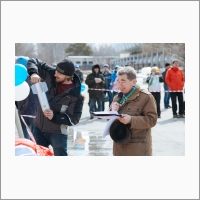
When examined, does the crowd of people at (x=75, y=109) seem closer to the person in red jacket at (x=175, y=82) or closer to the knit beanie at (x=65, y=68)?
the knit beanie at (x=65, y=68)

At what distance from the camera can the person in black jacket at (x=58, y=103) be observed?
4723 millimetres

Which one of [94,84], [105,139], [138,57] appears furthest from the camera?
[138,57]

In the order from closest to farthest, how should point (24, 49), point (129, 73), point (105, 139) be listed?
point (129, 73) → point (105, 139) → point (24, 49)

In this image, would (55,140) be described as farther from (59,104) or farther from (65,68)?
(65,68)

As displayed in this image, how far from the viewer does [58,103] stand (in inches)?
188

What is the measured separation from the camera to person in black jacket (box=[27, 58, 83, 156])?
186 inches

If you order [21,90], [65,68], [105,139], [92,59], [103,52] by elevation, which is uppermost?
[103,52]

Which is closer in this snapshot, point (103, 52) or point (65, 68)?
point (65, 68)

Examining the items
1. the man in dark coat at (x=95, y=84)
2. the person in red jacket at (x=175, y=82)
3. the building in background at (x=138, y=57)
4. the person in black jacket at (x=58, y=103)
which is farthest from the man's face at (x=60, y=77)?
the building in background at (x=138, y=57)

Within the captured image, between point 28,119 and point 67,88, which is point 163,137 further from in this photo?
point 67,88

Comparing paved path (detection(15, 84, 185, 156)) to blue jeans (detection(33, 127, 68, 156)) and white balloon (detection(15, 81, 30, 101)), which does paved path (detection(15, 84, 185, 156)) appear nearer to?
blue jeans (detection(33, 127, 68, 156))

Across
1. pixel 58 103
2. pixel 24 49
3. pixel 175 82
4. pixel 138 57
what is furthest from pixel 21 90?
pixel 138 57

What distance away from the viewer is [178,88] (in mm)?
12617
